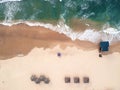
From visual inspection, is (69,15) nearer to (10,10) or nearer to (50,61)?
(50,61)

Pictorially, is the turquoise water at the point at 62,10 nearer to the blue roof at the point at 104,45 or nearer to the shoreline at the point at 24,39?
the shoreline at the point at 24,39

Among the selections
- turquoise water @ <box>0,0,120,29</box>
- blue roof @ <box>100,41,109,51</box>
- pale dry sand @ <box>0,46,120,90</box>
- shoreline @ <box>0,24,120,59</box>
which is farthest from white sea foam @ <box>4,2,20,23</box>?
blue roof @ <box>100,41,109,51</box>

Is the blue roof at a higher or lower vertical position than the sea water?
lower

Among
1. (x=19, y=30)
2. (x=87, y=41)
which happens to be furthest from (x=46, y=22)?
(x=87, y=41)

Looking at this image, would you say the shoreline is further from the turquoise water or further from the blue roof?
the blue roof

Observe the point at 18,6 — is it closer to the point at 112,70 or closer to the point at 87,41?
the point at 87,41

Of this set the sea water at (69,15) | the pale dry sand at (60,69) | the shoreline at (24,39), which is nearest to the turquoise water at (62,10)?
the sea water at (69,15)
